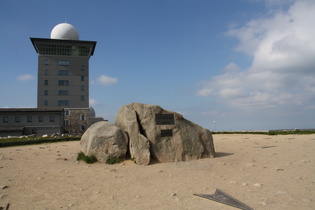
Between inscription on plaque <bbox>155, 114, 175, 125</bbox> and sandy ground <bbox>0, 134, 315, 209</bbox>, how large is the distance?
2352 millimetres

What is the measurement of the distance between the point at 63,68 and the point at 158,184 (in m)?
61.3

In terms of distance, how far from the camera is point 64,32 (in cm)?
6288

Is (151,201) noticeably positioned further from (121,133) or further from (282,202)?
(121,133)

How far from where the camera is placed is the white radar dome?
2469 inches

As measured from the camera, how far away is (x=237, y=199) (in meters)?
6.93

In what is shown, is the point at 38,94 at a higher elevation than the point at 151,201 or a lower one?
higher

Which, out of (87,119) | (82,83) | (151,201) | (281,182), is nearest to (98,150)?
(151,201)

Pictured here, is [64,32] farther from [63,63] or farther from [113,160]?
[113,160]

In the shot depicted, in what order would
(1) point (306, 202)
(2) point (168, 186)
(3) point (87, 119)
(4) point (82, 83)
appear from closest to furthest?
(1) point (306, 202)
(2) point (168, 186)
(3) point (87, 119)
(4) point (82, 83)

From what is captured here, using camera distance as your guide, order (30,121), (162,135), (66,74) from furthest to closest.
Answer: (66,74)
(30,121)
(162,135)

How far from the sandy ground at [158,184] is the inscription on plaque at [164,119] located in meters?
2.35

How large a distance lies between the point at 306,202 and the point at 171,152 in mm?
6967

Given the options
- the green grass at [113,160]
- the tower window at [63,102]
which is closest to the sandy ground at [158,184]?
the green grass at [113,160]

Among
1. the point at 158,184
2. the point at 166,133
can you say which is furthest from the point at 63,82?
the point at 158,184
